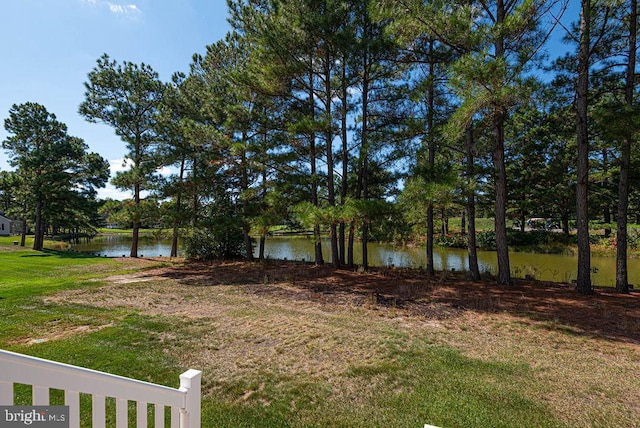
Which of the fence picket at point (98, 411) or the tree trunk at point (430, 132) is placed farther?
the tree trunk at point (430, 132)

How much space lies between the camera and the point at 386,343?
166 inches

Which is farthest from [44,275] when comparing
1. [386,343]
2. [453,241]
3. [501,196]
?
[453,241]

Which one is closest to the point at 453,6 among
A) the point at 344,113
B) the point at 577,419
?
the point at 344,113

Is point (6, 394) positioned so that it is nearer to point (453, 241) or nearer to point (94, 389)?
point (94, 389)

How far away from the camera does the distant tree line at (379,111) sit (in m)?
6.62

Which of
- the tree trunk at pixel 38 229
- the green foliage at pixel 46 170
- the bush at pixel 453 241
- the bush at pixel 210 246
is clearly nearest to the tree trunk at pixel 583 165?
the bush at pixel 210 246

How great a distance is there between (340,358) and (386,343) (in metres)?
0.83

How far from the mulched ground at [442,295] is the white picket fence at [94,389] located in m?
A: 4.88

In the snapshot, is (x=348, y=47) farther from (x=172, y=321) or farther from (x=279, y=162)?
(x=172, y=321)

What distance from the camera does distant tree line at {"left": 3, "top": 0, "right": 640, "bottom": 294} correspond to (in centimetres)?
662

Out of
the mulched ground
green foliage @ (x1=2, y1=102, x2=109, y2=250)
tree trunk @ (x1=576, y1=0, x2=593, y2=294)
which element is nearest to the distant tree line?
tree trunk @ (x1=576, y1=0, x2=593, y2=294)

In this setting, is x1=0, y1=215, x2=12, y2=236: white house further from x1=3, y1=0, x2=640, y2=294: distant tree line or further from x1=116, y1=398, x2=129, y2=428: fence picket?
x1=116, y1=398, x2=129, y2=428: fence picket

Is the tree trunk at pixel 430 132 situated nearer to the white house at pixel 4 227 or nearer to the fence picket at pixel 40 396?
the fence picket at pixel 40 396

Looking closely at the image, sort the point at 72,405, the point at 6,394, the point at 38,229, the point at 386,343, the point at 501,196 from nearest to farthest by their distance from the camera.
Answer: the point at 6,394 → the point at 72,405 → the point at 386,343 → the point at 501,196 → the point at 38,229
